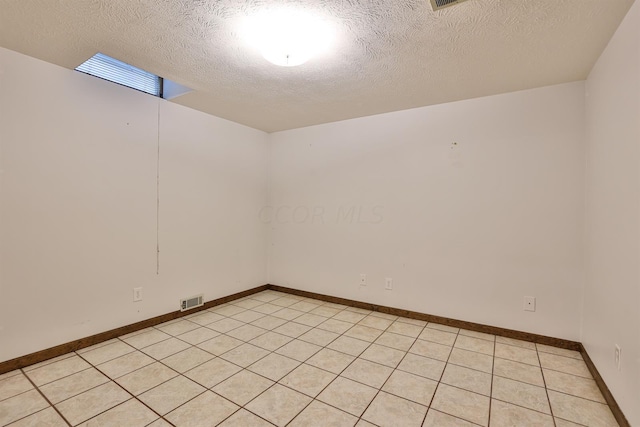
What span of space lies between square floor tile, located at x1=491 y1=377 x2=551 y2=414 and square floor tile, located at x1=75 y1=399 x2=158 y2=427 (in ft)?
6.66

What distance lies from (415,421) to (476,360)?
95 cm

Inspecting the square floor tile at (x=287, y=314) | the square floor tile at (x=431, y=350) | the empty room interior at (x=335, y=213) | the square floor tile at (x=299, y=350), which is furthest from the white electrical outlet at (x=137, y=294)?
the square floor tile at (x=431, y=350)

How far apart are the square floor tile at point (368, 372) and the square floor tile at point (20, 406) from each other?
1.82 metres

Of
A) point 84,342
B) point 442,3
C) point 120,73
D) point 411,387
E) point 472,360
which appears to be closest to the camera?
point 442,3

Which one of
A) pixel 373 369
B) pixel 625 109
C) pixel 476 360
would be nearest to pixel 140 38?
pixel 373 369

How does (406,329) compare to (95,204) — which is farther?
(406,329)

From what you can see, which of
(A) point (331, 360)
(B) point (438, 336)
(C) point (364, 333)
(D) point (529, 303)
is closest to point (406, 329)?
(B) point (438, 336)

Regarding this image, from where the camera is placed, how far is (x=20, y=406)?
1.70 metres

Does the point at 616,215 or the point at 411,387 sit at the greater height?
the point at 616,215

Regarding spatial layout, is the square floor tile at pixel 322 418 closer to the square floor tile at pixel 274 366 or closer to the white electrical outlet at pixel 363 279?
the square floor tile at pixel 274 366

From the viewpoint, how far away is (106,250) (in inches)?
100

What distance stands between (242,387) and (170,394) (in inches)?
16.8

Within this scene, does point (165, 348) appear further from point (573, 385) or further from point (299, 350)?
point (573, 385)

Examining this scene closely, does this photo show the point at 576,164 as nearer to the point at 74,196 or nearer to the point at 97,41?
the point at 97,41
